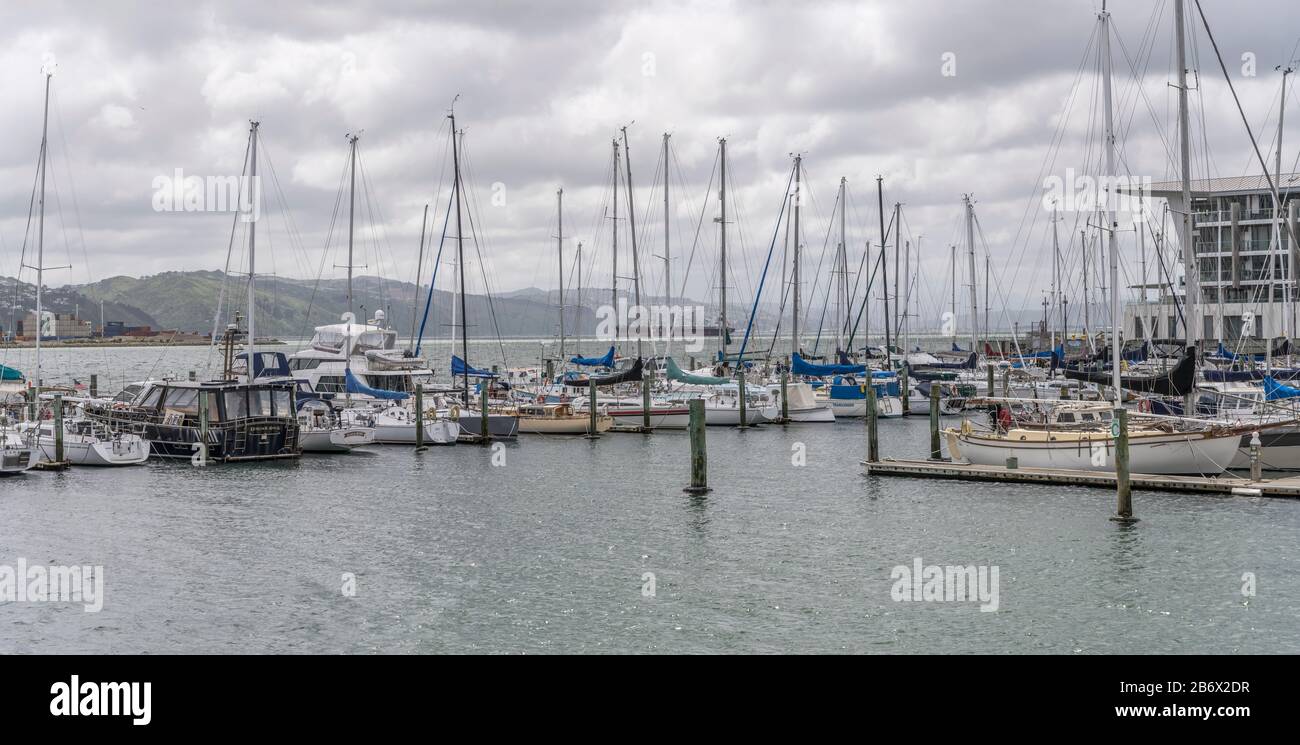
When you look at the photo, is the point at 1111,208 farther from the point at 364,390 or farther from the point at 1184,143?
the point at 364,390

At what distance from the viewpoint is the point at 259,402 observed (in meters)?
42.9

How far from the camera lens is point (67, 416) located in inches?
1853

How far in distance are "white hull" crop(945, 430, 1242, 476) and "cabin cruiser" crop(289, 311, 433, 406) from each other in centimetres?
3001

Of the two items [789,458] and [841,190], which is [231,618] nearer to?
[789,458]

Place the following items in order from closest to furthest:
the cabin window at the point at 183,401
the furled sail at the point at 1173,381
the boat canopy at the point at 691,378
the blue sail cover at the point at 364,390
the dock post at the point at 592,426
→ the furled sail at the point at 1173,381 → the cabin window at the point at 183,401 → the dock post at the point at 592,426 → the blue sail cover at the point at 364,390 → the boat canopy at the point at 691,378

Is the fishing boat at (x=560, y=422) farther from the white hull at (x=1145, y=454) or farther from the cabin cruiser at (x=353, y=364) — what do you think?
the white hull at (x=1145, y=454)

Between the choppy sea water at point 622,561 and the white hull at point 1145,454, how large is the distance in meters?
2.45

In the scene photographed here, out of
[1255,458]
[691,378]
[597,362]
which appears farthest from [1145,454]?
[597,362]

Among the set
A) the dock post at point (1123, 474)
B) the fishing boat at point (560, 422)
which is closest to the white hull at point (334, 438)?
the fishing boat at point (560, 422)

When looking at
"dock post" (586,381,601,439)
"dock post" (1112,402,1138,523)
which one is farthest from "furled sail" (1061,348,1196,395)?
"dock post" (586,381,601,439)

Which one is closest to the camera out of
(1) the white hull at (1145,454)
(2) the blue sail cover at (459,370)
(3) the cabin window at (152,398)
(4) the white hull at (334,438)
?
(1) the white hull at (1145,454)

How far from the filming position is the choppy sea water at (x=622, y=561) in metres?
19.5

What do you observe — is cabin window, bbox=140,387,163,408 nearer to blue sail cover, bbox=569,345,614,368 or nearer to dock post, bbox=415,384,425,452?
dock post, bbox=415,384,425,452
